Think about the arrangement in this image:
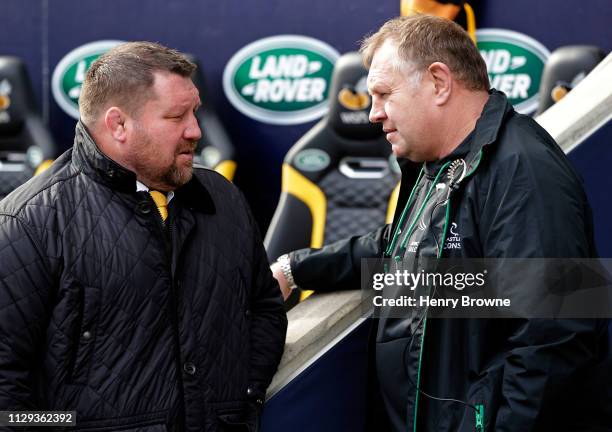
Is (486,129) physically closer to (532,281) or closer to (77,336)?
(532,281)

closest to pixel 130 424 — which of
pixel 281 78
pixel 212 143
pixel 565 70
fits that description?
pixel 565 70

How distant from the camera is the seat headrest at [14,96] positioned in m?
4.75

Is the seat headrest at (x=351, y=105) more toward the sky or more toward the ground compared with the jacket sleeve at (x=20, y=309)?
more toward the ground

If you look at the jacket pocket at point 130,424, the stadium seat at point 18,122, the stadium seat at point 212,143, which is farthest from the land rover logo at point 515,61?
the jacket pocket at point 130,424

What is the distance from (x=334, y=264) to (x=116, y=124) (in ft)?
1.87

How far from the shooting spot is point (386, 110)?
5.33 feet

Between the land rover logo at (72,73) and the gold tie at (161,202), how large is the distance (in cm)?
352

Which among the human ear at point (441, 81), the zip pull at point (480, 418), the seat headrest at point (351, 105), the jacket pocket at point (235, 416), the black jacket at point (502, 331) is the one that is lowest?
the seat headrest at point (351, 105)

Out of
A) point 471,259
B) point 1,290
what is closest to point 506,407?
point 471,259

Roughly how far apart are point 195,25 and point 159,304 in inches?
138

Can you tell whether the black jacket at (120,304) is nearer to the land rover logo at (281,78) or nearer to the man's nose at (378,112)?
the man's nose at (378,112)

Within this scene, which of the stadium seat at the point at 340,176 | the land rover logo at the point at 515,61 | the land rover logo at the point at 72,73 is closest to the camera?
the stadium seat at the point at 340,176

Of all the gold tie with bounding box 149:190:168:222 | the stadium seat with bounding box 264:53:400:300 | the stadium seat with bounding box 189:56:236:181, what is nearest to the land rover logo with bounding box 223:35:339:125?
the stadium seat with bounding box 189:56:236:181

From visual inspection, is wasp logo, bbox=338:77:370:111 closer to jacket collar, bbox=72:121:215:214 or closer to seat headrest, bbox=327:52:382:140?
seat headrest, bbox=327:52:382:140
